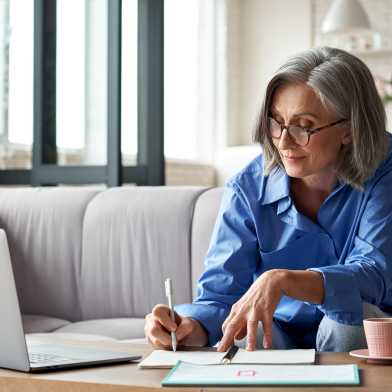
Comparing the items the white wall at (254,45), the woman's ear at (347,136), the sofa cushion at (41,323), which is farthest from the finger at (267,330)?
the white wall at (254,45)

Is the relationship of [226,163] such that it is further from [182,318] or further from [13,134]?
[182,318]

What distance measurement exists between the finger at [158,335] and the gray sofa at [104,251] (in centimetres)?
124

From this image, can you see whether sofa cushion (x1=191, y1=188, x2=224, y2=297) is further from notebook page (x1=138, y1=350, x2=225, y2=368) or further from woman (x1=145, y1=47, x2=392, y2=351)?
notebook page (x1=138, y1=350, x2=225, y2=368)

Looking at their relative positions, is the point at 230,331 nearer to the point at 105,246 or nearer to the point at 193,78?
the point at 105,246

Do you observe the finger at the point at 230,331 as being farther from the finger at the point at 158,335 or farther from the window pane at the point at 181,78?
the window pane at the point at 181,78

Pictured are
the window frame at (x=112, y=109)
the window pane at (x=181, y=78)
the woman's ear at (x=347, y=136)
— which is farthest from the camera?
the window pane at (x=181, y=78)

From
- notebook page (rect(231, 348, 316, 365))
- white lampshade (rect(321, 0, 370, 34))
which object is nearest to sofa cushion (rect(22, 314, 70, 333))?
notebook page (rect(231, 348, 316, 365))

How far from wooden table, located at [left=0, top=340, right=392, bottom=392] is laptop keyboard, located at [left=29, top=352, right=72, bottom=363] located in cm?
7

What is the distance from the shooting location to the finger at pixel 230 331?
1.50m

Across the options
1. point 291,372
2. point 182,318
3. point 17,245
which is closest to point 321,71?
point 182,318

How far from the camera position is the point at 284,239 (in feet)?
6.15

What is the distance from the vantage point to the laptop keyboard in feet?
4.70

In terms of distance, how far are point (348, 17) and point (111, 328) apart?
3.35m

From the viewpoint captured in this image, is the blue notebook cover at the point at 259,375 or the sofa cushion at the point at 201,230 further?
the sofa cushion at the point at 201,230
